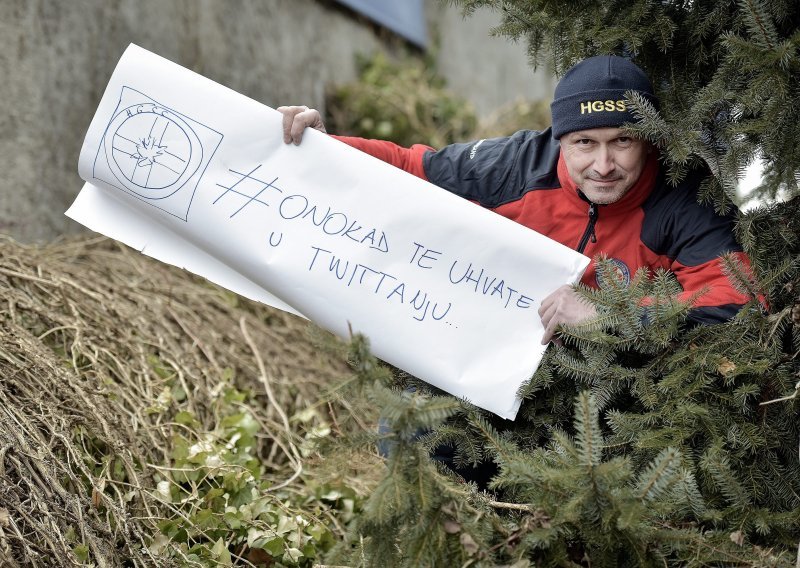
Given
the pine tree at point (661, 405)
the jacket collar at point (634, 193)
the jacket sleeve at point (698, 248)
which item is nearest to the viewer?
the pine tree at point (661, 405)

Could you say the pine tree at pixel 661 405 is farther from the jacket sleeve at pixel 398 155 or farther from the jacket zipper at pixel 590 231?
the jacket sleeve at pixel 398 155

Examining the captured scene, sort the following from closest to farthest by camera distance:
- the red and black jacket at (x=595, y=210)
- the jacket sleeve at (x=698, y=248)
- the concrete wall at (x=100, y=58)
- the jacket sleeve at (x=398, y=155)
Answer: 1. the jacket sleeve at (x=698, y=248)
2. the red and black jacket at (x=595, y=210)
3. the jacket sleeve at (x=398, y=155)
4. the concrete wall at (x=100, y=58)

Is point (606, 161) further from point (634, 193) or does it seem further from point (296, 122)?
point (296, 122)

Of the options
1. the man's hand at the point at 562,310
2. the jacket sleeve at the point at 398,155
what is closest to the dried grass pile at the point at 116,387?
the jacket sleeve at the point at 398,155

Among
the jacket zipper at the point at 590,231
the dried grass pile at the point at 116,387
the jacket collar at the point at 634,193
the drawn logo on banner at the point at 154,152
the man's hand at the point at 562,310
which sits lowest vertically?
the dried grass pile at the point at 116,387

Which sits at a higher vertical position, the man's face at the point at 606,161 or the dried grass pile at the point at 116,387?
the man's face at the point at 606,161

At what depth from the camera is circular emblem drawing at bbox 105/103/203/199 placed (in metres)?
2.62

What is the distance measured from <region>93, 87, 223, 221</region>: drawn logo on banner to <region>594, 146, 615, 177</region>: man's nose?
3.50ft

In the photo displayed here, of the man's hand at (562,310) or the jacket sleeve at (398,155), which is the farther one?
the jacket sleeve at (398,155)

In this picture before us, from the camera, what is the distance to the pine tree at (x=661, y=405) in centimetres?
179

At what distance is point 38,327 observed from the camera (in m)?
3.03

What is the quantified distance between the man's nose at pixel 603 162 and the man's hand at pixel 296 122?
0.78m

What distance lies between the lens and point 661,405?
2197 mm

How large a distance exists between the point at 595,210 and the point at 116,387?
161 centimetres
